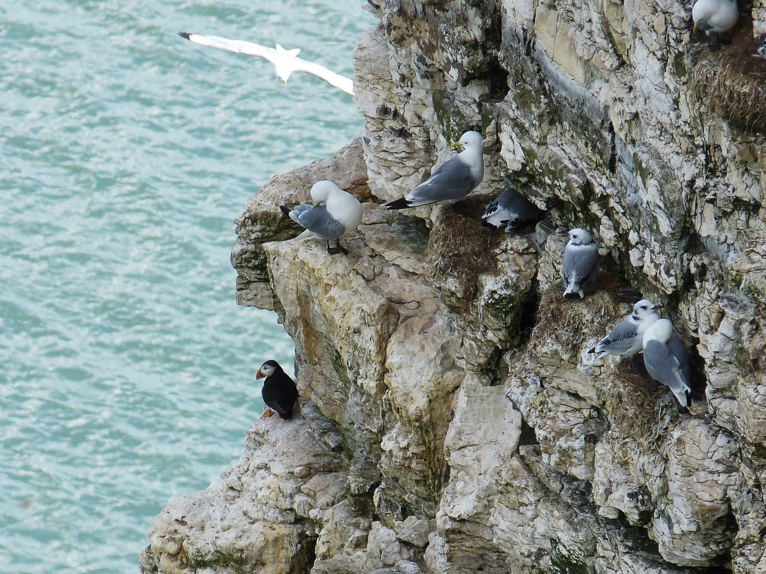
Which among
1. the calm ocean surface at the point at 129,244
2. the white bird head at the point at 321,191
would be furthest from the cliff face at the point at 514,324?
the calm ocean surface at the point at 129,244

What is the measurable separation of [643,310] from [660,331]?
235 millimetres

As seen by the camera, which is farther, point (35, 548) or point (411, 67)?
point (35, 548)

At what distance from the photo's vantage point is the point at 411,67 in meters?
10.0

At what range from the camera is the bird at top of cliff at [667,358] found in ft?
22.8

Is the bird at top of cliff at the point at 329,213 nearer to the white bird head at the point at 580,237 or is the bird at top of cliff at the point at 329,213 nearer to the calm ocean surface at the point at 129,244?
the white bird head at the point at 580,237

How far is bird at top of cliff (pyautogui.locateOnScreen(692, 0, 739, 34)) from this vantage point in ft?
19.7

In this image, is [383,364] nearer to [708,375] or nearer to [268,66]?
[708,375]

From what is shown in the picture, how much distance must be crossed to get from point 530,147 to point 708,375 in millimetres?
2356

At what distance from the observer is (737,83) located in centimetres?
595

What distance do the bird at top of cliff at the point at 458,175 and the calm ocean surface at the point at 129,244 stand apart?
8836 mm

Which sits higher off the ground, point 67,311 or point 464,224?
point 464,224

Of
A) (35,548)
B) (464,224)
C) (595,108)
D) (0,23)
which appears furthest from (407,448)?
(0,23)

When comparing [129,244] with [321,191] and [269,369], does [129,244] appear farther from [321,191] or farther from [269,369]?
[321,191]

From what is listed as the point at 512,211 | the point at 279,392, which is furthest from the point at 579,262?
the point at 279,392
